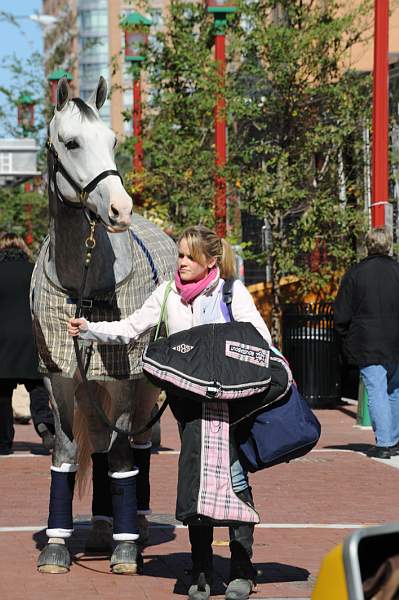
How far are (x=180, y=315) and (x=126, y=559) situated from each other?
149cm

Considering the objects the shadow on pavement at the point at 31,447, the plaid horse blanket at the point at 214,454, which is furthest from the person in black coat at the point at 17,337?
the plaid horse blanket at the point at 214,454

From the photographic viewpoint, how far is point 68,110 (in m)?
7.55

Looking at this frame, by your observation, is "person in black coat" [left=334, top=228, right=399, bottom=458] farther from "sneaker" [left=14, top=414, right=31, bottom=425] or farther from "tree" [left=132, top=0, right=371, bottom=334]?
"tree" [left=132, top=0, right=371, bottom=334]

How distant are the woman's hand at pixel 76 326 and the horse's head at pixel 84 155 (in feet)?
1.75

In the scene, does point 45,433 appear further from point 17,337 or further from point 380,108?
point 380,108

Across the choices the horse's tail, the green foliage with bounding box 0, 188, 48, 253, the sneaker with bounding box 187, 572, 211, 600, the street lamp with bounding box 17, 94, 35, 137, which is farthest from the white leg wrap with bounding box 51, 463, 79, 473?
the street lamp with bounding box 17, 94, 35, 137

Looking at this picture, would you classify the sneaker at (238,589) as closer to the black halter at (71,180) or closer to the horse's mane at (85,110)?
the black halter at (71,180)

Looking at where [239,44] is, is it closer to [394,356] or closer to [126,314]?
[394,356]

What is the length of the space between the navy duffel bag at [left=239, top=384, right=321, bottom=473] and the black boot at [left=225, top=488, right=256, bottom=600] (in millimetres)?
196

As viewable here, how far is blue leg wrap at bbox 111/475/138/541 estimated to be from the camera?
25.6 feet

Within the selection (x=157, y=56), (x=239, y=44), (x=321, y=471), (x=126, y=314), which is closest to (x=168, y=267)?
(x=126, y=314)

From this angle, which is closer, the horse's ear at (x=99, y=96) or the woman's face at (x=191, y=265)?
the woman's face at (x=191, y=265)

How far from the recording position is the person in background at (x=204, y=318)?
22.7 feet

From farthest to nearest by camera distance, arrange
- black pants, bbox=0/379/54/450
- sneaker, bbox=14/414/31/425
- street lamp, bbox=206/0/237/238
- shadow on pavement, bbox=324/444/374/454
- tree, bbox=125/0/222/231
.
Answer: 1. tree, bbox=125/0/222/231
2. street lamp, bbox=206/0/237/238
3. sneaker, bbox=14/414/31/425
4. shadow on pavement, bbox=324/444/374/454
5. black pants, bbox=0/379/54/450
